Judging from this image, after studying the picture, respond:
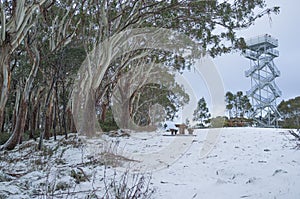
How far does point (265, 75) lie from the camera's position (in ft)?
66.4

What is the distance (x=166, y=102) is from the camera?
23781 millimetres

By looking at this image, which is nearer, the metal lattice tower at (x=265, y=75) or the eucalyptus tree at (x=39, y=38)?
the eucalyptus tree at (x=39, y=38)

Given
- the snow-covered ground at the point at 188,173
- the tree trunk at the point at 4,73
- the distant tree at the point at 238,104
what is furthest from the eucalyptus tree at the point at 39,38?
the distant tree at the point at 238,104

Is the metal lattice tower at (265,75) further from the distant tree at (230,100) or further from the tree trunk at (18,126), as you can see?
the tree trunk at (18,126)

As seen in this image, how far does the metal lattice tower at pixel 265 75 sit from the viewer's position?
20031 mm

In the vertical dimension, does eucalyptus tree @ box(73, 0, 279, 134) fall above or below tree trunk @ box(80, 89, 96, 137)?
above

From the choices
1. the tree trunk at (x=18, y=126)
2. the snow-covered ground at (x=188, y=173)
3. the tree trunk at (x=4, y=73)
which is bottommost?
the snow-covered ground at (x=188, y=173)

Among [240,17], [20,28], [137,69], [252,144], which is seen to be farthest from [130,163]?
[137,69]

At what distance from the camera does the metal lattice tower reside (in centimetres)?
2003

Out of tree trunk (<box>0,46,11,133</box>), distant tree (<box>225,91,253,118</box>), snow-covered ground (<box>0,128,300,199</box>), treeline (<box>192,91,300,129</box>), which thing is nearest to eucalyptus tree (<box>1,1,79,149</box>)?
tree trunk (<box>0,46,11,133</box>)

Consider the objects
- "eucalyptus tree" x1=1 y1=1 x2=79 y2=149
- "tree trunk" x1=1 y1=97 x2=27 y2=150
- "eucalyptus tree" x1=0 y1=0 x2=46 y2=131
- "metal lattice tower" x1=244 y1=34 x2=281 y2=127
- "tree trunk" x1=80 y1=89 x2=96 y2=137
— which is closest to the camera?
"eucalyptus tree" x1=0 y1=0 x2=46 y2=131

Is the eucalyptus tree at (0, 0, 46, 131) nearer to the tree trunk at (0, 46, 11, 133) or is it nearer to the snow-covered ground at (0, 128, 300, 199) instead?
the tree trunk at (0, 46, 11, 133)

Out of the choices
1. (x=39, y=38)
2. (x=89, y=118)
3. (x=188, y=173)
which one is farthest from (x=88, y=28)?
(x=188, y=173)

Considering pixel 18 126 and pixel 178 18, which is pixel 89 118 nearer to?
pixel 18 126
